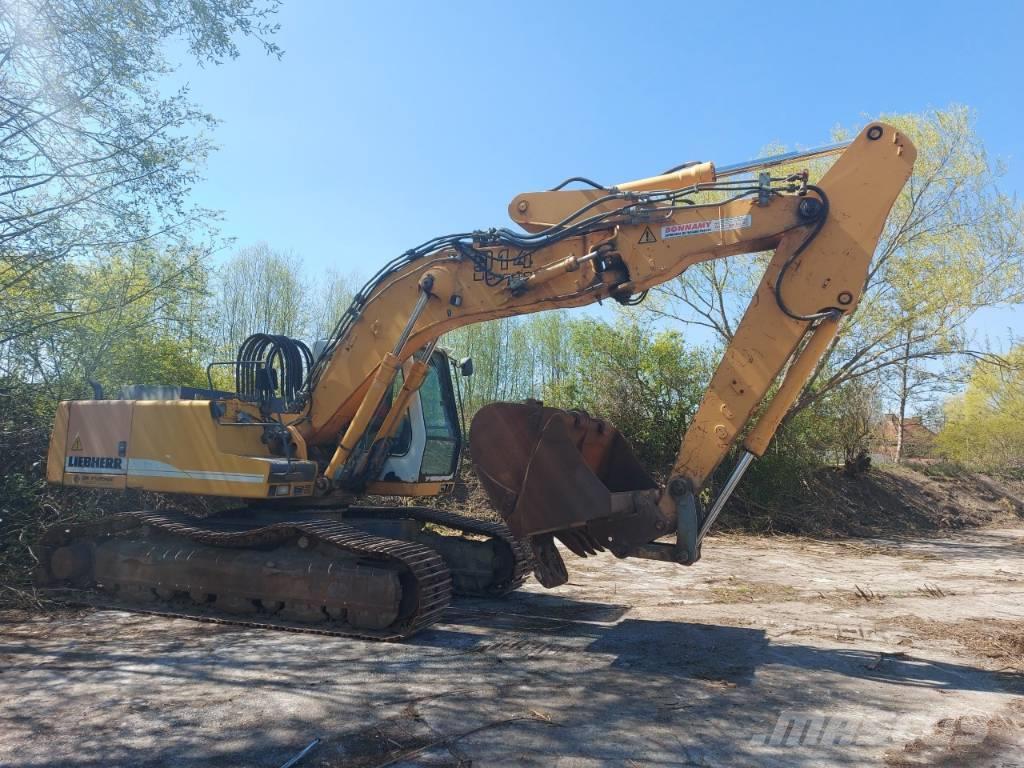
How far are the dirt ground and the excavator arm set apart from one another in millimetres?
946

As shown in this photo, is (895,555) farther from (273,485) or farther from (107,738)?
(107,738)

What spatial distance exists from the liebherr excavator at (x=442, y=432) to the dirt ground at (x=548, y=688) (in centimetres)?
50

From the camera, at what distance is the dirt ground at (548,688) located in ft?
12.0

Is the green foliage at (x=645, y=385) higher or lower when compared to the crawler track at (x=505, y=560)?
higher

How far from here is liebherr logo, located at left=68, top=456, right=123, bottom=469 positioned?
733 centimetres

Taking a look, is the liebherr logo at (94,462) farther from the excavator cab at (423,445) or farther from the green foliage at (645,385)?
the green foliage at (645,385)

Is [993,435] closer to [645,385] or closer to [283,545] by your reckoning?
[645,385]

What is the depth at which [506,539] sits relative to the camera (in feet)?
24.3

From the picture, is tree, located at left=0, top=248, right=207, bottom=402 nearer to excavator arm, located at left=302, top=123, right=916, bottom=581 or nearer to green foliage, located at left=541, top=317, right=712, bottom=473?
excavator arm, located at left=302, top=123, right=916, bottom=581

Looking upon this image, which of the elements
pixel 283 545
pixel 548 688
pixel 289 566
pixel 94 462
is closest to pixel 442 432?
pixel 283 545

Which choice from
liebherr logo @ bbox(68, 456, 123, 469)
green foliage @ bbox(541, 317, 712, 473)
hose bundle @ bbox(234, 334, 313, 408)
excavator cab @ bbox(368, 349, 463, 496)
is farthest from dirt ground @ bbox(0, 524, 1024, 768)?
green foliage @ bbox(541, 317, 712, 473)

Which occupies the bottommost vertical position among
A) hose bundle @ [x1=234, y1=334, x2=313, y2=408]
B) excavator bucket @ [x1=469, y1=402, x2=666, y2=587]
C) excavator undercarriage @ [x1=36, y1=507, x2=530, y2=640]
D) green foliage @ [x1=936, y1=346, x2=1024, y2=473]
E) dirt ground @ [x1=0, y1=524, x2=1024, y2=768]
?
dirt ground @ [x1=0, y1=524, x2=1024, y2=768]

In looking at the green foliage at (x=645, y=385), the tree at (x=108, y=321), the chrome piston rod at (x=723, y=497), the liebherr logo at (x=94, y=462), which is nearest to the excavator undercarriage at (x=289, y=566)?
the liebherr logo at (x=94, y=462)

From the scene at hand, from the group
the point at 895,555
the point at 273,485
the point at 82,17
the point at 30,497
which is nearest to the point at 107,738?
the point at 273,485
